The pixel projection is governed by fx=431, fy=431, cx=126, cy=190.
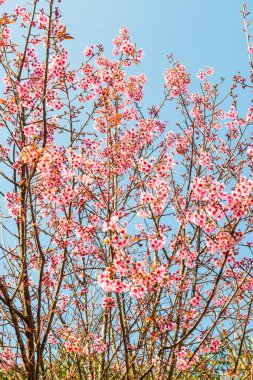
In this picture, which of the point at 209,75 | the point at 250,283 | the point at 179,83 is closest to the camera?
the point at 250,283

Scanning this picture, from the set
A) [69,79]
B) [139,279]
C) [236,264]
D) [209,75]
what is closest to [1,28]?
[69,79]

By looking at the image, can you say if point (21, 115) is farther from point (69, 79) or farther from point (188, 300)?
point (188, 300)

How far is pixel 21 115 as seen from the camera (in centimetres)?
552

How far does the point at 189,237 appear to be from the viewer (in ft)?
22.7

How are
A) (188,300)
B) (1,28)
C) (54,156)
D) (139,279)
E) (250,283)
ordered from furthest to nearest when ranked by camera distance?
(250,283) < (188,300) < (1,28) < (54,156) < (139,279)

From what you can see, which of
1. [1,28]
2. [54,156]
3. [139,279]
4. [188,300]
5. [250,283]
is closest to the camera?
[139,279]

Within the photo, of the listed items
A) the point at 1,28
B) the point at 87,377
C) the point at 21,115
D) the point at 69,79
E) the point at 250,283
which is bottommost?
the point at 87,377

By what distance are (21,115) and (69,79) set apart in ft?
2.87

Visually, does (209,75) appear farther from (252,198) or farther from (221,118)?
(252,198)

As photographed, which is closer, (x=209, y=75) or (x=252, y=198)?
(x=252, y=198)

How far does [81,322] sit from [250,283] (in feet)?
9.13

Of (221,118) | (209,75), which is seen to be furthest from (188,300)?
(209,75)

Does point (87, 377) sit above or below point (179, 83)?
below

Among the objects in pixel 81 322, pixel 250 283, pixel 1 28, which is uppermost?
pixel 1 28
